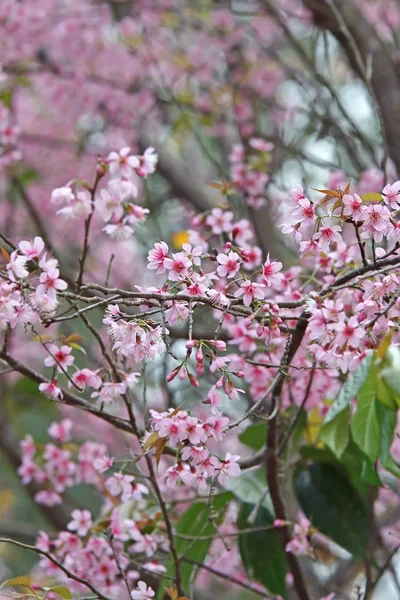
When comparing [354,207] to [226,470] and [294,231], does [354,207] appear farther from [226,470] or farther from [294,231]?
[226,470]

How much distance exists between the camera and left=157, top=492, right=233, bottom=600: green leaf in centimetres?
145

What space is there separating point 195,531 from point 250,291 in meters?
0.69

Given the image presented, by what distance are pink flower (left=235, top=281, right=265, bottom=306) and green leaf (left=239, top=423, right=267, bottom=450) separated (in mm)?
509

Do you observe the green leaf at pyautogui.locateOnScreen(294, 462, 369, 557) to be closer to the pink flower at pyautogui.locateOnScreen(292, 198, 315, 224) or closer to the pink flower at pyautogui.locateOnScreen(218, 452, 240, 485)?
the pink flower at pyautogui.locateOnScreen(218, 452, 240, 485)

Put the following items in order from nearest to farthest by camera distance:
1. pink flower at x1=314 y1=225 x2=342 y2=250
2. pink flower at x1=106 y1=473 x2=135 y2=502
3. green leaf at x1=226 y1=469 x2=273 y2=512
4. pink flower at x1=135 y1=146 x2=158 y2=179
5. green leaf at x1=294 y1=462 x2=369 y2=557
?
pink flower at x1=314 y1=225 x2=342 y2=250
pink flower at x1=135 y1=146 x2=158 y2=179
pink flower at x1=106 y1=473 x2=135 y2=502
green leaf at x1=226 y1=469 x2=273 y2=512
green leaf at x1=294 y1=462 x2=369 y2=557

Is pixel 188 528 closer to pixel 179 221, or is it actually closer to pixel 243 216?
pixel 243 216

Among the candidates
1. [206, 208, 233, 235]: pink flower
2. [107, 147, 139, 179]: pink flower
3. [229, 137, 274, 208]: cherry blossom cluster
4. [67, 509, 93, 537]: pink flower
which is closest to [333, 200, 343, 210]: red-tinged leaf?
[107, 147, 139, 179]: pink flower

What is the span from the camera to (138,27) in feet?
10.9

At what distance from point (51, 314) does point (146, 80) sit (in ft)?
7.98

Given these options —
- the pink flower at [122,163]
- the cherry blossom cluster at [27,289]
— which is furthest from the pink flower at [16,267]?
the pink flower at [122,163]

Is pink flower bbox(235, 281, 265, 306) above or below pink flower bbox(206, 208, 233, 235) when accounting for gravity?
above

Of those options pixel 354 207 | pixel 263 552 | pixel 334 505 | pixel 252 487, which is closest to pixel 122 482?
pixel 252 487

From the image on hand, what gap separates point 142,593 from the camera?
1.13m

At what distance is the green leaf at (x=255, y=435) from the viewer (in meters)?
1.48
